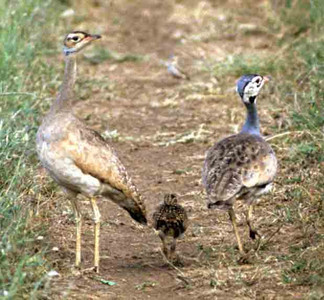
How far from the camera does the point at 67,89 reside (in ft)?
23.5

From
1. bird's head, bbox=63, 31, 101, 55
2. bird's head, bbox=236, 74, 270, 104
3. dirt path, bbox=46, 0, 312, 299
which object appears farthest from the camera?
bird's head, bbox=236, 74, 270, 104

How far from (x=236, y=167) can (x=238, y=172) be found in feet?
0.18

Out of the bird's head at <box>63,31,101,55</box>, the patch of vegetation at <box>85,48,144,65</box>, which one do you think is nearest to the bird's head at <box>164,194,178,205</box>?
the bird's head at <box>63,31,101,55</box>

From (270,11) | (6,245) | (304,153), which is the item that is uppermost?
(6,245)

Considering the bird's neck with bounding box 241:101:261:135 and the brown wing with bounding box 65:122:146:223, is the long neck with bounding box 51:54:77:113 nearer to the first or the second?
the brown wing with bounding box 65:122:146:223

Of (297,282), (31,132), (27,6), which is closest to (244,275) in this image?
(297,282)

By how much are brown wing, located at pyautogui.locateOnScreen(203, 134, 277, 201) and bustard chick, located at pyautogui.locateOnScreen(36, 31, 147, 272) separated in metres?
0.65

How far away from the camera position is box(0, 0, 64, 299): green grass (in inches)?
238

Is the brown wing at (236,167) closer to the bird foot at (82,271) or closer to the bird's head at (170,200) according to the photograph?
the bird's head at (170,200)

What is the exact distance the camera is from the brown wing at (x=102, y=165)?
6789 mm

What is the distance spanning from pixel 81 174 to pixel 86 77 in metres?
6.07

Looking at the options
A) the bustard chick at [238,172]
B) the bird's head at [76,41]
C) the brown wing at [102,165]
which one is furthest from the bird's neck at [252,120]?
the bird's head at [76,41]

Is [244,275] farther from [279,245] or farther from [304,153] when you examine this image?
[304,153]

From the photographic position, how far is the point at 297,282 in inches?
248
